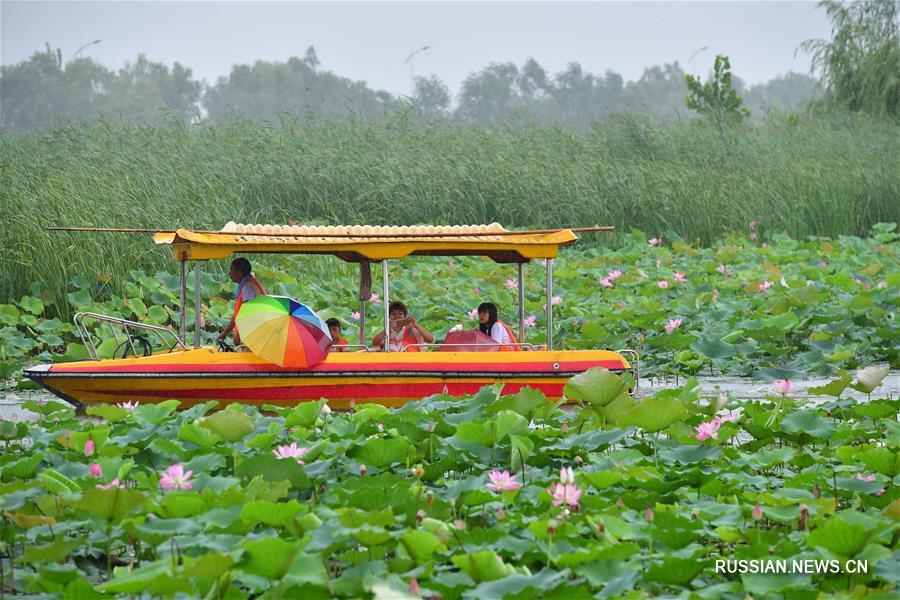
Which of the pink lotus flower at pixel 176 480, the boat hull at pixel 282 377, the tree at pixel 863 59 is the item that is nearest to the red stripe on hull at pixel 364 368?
the boat hull at pixel 282 377

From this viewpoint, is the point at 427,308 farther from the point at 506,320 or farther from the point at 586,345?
the point at 586,345

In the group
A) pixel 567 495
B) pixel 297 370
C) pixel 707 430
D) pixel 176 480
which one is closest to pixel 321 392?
pixel 297 370

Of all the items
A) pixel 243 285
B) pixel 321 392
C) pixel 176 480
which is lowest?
pixel 321 392

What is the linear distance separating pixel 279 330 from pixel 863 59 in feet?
67.1

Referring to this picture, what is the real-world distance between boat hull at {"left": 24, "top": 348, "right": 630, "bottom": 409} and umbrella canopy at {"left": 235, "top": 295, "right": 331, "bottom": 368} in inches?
4.3

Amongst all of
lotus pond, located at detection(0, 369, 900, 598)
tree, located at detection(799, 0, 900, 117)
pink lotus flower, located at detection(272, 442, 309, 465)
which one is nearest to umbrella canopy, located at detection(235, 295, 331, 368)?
lotus pond, located at detection(0, 369, 900, 598)

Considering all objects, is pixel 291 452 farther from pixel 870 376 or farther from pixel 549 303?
pixel 549 303

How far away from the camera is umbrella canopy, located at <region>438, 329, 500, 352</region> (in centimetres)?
782

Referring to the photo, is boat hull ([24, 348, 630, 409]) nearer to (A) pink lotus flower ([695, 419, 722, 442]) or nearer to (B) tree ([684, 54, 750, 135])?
(A) pink lotus flower ([695, 419, 722, 442])

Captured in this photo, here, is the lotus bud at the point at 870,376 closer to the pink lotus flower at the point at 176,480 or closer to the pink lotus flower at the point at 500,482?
the pink lotus flower at the point at 500,482

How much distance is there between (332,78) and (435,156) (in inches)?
2327

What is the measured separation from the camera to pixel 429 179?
49.1 feet

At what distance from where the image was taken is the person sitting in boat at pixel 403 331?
8023 mm

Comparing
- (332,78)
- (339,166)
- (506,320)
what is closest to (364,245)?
(506,320)
